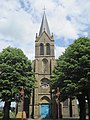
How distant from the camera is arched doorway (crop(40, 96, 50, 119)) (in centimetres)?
4645

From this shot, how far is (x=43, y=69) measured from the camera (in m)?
50.0

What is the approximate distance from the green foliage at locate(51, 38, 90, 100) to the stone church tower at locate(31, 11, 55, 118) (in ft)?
49.4

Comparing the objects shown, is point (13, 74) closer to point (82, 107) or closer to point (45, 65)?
point (82, 107)

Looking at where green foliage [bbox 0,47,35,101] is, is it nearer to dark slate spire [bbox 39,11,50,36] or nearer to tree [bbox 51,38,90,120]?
tree [bbox 51,38,90,120]

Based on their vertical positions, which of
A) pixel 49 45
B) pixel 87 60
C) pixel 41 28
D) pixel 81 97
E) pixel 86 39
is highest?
pixel 41 28

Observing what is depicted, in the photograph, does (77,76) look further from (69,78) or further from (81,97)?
(81,97)

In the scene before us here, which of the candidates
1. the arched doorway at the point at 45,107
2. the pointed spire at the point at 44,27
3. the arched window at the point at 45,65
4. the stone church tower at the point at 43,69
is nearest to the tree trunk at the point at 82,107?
the stone church tower at the point at 43,69

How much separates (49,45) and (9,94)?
79.9ft

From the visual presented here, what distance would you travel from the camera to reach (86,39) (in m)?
32.0

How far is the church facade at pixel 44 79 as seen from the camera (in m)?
45.9

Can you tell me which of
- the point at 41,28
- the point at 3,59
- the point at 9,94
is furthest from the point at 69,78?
the point at 41,28

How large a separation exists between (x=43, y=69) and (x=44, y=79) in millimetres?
2500

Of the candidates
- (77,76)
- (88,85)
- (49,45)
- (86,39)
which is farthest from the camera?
(49,45)

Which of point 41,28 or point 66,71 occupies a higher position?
point 41,28
